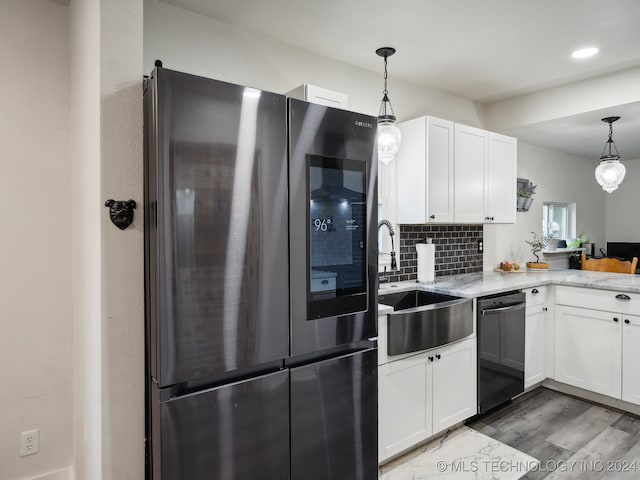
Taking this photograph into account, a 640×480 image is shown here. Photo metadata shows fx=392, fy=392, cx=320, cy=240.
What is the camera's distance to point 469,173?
3334 mm

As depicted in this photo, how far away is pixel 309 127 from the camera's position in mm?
1605

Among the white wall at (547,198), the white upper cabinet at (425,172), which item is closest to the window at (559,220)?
the white wall at (547,198)

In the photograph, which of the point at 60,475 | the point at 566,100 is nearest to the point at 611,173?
the point at 566,100

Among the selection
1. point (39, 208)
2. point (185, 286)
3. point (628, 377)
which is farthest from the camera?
point (628, 377)

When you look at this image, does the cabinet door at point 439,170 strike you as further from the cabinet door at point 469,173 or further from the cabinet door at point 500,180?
the cabinet door at point 500,180

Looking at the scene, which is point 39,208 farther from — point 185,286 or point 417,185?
point 417,185

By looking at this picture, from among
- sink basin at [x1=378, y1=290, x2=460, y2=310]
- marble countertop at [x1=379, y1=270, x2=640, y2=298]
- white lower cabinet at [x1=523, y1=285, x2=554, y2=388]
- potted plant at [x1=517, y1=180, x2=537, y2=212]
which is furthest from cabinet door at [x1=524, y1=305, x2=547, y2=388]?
potted plant at [x1=517, y1=180, x2=537, y2=212]

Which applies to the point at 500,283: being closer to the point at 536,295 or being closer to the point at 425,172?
the point at 536,295

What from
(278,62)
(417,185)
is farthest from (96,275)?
(417,185)

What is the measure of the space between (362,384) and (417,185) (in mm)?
1775

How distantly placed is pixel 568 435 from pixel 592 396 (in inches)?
30.4

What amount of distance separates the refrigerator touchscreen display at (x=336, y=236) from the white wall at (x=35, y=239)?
1.37 metres

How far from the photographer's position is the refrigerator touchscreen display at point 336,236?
1624 mm

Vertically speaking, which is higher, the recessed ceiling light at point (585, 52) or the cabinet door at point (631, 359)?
the recessed ceiling light at point (585, 52)
